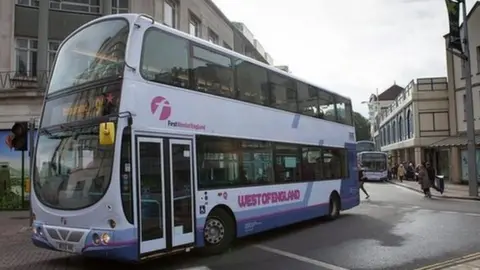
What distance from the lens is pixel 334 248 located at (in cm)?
1015

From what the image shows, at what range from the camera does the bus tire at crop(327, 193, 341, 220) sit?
14845mm

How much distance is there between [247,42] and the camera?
3934 cm

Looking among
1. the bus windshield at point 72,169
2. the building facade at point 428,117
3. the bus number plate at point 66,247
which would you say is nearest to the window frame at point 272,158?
the bus windshield at point 72,169

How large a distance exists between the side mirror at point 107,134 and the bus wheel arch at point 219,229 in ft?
9.36

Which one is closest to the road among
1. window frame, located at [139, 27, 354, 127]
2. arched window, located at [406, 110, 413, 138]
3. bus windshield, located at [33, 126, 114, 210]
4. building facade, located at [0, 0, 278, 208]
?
bus windshield, located at [33, 126, 114, 210]

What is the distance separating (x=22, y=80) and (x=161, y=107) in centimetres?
1402

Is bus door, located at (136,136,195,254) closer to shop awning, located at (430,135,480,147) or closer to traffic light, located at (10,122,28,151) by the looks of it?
traffic light, located at (10,122,28,151)

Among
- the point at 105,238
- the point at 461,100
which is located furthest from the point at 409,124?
the point at 105,238

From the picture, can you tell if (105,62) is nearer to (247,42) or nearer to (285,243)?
(285,243)

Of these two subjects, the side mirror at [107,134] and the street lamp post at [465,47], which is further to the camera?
the street lamp post at [465,47]

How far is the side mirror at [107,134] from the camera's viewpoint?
7.32 metres

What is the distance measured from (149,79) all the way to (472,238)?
324 inches

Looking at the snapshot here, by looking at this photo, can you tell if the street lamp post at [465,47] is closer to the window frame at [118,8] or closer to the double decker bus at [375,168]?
the window frame at [118,8]

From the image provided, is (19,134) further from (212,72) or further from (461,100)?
(461,100)
